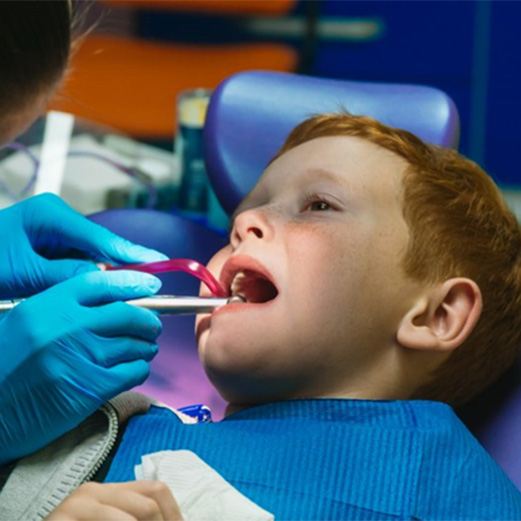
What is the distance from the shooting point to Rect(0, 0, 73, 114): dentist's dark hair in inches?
44.5

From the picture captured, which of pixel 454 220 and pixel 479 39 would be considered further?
pixel 479 39

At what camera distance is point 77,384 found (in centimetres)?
136

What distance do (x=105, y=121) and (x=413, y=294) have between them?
2311 mm

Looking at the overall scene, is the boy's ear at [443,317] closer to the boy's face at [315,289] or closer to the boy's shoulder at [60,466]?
the boy's face at [315,289]

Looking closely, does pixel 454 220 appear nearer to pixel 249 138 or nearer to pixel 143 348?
pixel 143 348

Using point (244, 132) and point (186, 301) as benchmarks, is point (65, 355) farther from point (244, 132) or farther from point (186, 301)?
point (244, 132)

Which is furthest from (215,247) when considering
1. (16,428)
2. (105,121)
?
(105,121)

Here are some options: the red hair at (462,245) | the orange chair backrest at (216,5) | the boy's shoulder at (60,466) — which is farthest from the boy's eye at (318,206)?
the orange chair backrest at (216,5)

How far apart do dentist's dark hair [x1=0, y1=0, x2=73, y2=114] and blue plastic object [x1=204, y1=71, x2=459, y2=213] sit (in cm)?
83

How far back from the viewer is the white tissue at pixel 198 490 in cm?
120

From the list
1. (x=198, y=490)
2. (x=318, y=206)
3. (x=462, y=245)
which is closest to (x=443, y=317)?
(x=462, y=245)

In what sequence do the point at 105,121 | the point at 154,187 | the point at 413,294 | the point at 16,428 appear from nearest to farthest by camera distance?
1. the point at 16,428
2. the point at 413,294
3. the point at 154,187
4. the point at 105,121

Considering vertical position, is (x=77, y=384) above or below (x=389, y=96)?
below

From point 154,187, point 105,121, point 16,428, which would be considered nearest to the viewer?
point 16,428
